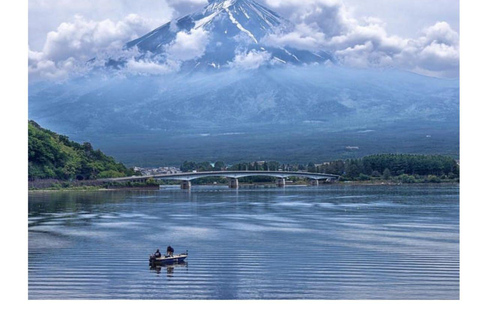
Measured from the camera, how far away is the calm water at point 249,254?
1478 centimetres

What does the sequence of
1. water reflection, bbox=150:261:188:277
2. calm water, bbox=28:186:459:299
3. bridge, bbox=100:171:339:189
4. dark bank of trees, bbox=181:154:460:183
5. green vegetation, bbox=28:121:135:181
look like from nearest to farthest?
calm water, bbox=28:186:459:299
water reflection, bbox=150:261:188:277
green vegetation, bbox=28:121:135:181
bridge, bbox=100:171:339:189
dark bank of trees, bbox=181:154:460:183

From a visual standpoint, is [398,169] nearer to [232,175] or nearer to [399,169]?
[399,169]

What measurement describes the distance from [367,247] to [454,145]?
93.8 metres

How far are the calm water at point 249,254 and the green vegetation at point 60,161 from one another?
28989 mm

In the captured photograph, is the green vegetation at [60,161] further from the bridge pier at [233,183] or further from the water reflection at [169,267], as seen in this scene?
the water reflection at [169,267]

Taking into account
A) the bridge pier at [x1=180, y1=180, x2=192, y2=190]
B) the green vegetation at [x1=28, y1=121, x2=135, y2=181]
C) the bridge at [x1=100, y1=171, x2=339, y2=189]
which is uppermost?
the green vegetation at [x1=28, y1=121, x2=135, y2=181]

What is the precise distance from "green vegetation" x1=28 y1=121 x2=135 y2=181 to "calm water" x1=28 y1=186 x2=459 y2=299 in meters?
29.0

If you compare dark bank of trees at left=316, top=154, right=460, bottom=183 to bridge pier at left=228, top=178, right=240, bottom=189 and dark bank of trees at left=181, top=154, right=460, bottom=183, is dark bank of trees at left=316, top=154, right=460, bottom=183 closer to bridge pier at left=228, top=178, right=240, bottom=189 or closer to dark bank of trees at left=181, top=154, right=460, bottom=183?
dark bank of trees at left=181, top=154, right=460, bottom=183

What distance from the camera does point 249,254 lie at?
1920cm

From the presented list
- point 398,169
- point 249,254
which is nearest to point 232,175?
point 398,169

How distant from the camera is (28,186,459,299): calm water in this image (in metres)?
14.8

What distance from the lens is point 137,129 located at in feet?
506

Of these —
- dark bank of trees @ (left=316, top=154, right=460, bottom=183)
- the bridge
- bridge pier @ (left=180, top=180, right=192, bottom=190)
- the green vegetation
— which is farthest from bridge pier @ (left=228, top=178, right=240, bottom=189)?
dark bank of trees @ (left=316, top=154, right=460, bottom=183)

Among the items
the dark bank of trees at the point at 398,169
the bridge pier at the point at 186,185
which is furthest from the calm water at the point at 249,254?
the dark bank of trees at the point at 398,169
